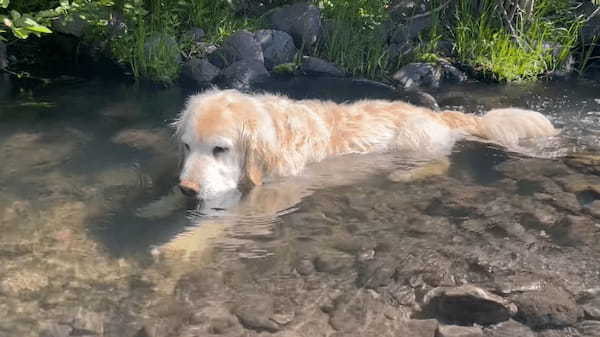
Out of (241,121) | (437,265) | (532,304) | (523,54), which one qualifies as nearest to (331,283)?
(437,265)

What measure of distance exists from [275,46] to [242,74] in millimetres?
Answer: 933

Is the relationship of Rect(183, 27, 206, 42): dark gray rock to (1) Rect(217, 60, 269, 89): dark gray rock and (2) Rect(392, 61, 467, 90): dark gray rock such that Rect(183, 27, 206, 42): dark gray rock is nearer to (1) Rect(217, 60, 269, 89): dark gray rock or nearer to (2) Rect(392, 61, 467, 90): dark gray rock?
(1) Rect(217, 60, 269, 89): dark gray rock

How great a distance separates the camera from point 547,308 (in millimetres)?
3168

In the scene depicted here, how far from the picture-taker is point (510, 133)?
5.73 metres

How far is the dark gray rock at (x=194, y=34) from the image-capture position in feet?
28.3

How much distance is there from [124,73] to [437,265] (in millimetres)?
5778

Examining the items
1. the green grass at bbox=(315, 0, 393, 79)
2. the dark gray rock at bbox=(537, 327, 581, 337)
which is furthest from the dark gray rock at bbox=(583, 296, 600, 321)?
the green grass at bbox=(315, 0, 393, 79)

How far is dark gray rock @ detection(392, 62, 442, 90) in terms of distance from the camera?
26.6 ft

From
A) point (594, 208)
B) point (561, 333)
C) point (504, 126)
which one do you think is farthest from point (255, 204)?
point (504, 126)

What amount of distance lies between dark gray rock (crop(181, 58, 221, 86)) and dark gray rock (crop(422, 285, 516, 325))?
5.38 m

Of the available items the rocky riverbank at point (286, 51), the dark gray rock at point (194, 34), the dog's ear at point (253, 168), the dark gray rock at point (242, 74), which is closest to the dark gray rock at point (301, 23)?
the rocky riverbank at point (286, 51)

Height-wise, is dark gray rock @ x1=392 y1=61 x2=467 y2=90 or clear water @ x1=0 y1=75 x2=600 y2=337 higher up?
dark gray rock @ x1=392 y1=61 x2=467 y2=90

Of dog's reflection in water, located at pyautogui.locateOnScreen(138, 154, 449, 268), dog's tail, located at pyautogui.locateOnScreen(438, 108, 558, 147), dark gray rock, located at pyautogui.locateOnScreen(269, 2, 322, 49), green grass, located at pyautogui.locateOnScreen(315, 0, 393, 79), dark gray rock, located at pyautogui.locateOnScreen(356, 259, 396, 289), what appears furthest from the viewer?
dark gray rock, located at pyautogui.locateOnScreen(269, 2, 322, 49)

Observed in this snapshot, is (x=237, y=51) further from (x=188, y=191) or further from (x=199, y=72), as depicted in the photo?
(x=188, y=191)
